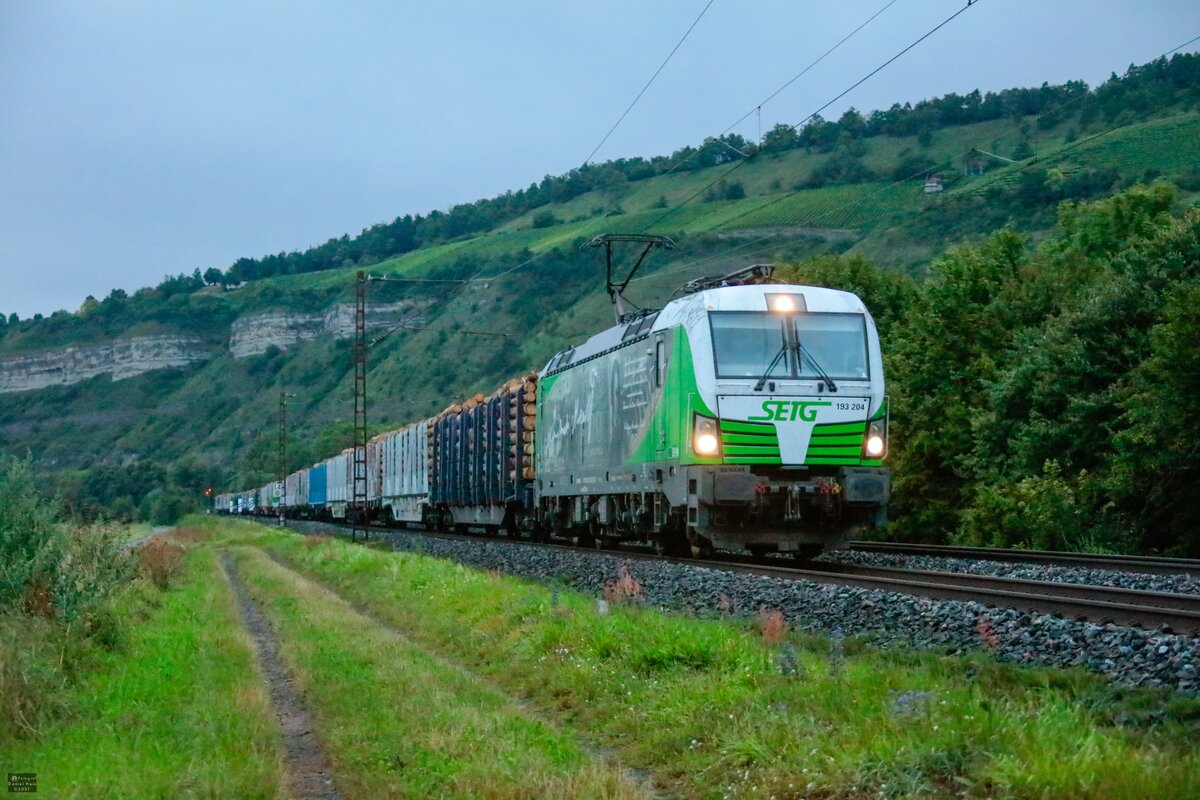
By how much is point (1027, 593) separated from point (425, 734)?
7188mm

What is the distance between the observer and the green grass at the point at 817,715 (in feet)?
18.6

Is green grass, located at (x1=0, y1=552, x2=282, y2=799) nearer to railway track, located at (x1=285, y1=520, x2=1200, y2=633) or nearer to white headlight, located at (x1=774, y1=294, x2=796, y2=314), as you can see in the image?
railway track, located at (x1=285, y1=520, x2=1200, y2=633)

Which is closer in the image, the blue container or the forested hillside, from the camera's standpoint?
the forested hillside

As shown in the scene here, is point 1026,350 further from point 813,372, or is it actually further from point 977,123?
point 977,123

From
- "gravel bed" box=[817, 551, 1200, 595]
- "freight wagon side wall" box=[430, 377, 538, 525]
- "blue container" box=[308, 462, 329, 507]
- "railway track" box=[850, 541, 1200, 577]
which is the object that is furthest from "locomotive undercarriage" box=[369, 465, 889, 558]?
"blue container" box=[308, 462, 329, 507]

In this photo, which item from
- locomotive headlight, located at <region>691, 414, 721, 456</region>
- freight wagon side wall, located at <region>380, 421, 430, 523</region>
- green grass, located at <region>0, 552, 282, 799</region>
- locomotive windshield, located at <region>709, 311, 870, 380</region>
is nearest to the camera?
green grass, located at <region>0, 552, 282, 799</region>

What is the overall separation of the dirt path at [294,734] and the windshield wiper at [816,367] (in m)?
8.05

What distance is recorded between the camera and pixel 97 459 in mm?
117500

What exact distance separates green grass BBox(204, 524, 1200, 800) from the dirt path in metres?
1.76

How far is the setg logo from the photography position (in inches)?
679

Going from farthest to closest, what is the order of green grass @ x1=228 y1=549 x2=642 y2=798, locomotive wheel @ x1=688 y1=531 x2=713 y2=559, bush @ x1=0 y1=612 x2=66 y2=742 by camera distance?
locomotive wheel @ x1=688 y1=531 x2=713 y2=559 < bush @ x1=0 y1=612 x2=66 y2=742 < green grass @ x1=228 y1=549 x2=642 y2=798

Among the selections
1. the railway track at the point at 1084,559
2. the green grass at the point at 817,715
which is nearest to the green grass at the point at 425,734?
the green grass at the point at 817,715

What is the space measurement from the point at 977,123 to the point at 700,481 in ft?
320

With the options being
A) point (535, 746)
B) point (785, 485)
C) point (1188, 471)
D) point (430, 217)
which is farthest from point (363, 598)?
point (430, 217)
